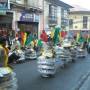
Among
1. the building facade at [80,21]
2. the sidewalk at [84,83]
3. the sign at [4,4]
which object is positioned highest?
the sign at [4,4]

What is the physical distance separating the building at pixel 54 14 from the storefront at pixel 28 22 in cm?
192

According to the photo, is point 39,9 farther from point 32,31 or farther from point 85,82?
point 85,82

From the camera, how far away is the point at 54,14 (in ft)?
193

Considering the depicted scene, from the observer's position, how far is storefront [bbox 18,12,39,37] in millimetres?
45094

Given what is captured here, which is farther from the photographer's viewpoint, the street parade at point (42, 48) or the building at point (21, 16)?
the building at point (21, 16)

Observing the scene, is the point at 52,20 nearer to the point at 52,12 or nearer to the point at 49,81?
the point at 52,12

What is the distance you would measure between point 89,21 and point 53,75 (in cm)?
6087

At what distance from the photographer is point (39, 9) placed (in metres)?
50.8

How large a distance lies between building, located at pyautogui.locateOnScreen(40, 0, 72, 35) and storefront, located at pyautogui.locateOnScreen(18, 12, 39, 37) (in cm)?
192

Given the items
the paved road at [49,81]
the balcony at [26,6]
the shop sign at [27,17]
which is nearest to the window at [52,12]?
the balcony at [26,6]

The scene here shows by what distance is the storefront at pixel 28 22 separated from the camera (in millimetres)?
45094

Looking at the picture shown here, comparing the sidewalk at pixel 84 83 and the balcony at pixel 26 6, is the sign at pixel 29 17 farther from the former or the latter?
the sidewalk at pixel 84 83

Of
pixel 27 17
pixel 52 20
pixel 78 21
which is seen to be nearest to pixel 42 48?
pixel 27 17

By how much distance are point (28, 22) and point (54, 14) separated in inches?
451
